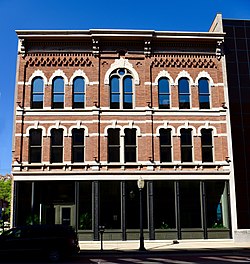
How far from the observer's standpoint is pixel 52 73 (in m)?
27.1

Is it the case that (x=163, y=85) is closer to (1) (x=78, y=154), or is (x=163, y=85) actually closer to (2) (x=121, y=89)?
(2) (x=121, y=89)

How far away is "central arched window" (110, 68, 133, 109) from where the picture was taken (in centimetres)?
2705

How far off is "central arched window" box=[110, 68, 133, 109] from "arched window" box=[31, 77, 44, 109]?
4999 mm

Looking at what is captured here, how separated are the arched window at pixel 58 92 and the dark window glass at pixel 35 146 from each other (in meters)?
2.23

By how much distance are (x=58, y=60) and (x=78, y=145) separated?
6.37 metres

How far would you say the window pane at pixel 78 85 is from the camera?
2711cm

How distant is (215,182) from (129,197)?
6087mm

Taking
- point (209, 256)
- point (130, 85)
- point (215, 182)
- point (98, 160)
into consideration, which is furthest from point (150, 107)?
point (209, 256)

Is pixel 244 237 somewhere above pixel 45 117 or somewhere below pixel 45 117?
below

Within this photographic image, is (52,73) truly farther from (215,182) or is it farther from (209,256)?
(209,256)

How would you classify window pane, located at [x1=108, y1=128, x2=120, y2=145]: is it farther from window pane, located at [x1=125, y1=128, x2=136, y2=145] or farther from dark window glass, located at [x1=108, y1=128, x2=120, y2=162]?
window pane, located at [x1=125, y1=128, x2=136, y2=145]

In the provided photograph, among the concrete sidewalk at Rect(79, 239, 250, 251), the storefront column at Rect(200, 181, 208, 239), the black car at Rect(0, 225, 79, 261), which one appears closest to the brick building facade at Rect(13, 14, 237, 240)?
the storefront column at Rect(200, 181, 208, 239)

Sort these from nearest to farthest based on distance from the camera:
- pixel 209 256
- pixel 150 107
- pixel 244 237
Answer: pixel 209 256 < pixel 244 237 < pixel 150 107

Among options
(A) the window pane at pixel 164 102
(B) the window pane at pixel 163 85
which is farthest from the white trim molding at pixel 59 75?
(A) the window pane at pixel 164 102
